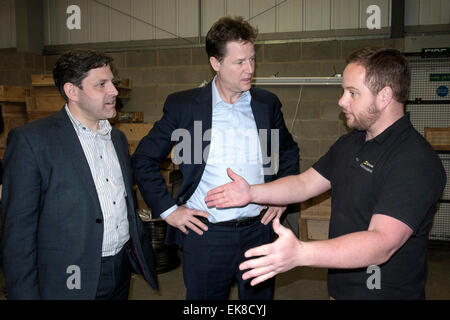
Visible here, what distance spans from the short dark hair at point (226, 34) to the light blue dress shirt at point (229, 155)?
0.77ft

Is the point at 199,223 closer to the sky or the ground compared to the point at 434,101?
closer to the ground

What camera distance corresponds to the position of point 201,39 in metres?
5.15

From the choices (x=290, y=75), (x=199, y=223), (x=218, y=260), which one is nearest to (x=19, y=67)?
(x=290, y=75)

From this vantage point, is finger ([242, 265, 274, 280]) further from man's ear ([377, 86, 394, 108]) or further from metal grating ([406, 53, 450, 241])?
metal grating ([406, 53, 450, 241])

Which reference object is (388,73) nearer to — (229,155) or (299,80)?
(229,155)

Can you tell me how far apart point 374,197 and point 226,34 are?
1.14m

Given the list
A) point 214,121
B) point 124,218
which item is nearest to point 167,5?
point 214,121

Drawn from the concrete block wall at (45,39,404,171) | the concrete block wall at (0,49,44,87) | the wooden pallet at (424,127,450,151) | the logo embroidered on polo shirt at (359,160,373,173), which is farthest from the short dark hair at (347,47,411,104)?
the concrete block wall at (0,49,44,87)

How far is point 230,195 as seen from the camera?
5.53ft

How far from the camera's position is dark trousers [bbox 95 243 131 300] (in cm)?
172

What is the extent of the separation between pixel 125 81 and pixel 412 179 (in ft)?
15.1

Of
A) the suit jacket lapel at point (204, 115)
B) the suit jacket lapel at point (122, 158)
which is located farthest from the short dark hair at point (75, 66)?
the suit jacket lapel at point (204, 115)
